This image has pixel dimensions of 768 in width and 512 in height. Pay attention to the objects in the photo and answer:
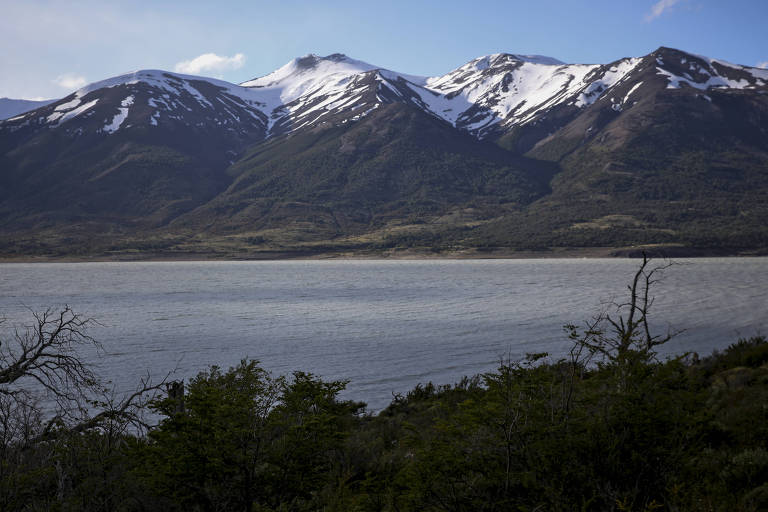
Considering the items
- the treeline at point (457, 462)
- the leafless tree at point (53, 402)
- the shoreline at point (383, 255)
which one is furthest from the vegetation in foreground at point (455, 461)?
the shoreline at point (383, 255)

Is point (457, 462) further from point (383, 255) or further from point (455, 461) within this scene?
point (383, 255)

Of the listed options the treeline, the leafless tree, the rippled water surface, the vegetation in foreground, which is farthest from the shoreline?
the treeline

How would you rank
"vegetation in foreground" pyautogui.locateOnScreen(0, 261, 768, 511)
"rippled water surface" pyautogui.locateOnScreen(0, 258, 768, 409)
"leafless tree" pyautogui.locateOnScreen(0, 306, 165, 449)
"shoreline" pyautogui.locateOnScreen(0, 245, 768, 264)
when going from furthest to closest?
"shoreline" pyautogui.locateOnScreen(0, 245, 768, 264)
"rippled water surface" pyautogui.locateOnScreen(0, 258, 768, 409)
"leafless tree" pyautogui.locateOnScreen(0, 306, 165, 449)
"vegetation in foreground" pyautogui.locateOnScreen(0, 261, 768, 511)

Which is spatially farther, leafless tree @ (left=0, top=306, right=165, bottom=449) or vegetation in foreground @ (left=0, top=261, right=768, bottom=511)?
leafless tree @ (left=0, top=306, right=165, bottom=449)

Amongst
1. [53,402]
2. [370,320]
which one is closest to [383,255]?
[370,320]

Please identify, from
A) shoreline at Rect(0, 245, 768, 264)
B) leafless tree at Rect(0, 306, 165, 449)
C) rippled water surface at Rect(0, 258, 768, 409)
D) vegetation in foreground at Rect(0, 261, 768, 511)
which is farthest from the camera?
shoreline at Rect(0, 245, 768, 264)

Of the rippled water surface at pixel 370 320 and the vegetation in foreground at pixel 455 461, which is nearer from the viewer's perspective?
the vegetation in foreground at pixel 455 461

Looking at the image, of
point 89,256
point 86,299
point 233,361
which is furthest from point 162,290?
point 89,256

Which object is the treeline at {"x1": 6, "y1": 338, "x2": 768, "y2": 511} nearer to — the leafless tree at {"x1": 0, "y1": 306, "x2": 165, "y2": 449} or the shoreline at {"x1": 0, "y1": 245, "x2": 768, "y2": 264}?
the leafless tree at {"x1": 0, "y1": 306, "x2": 165, "y2": 449}

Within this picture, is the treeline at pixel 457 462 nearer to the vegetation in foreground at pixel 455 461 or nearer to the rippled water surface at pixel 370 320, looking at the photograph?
the vegetation in foreground at pixel 455 461

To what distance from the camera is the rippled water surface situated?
29.2 meters

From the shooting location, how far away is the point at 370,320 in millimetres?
44938

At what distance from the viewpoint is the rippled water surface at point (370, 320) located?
29.2 meters

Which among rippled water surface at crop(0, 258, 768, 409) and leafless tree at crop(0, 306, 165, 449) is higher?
leafless tree at crop(0, 306, 165, 449)
